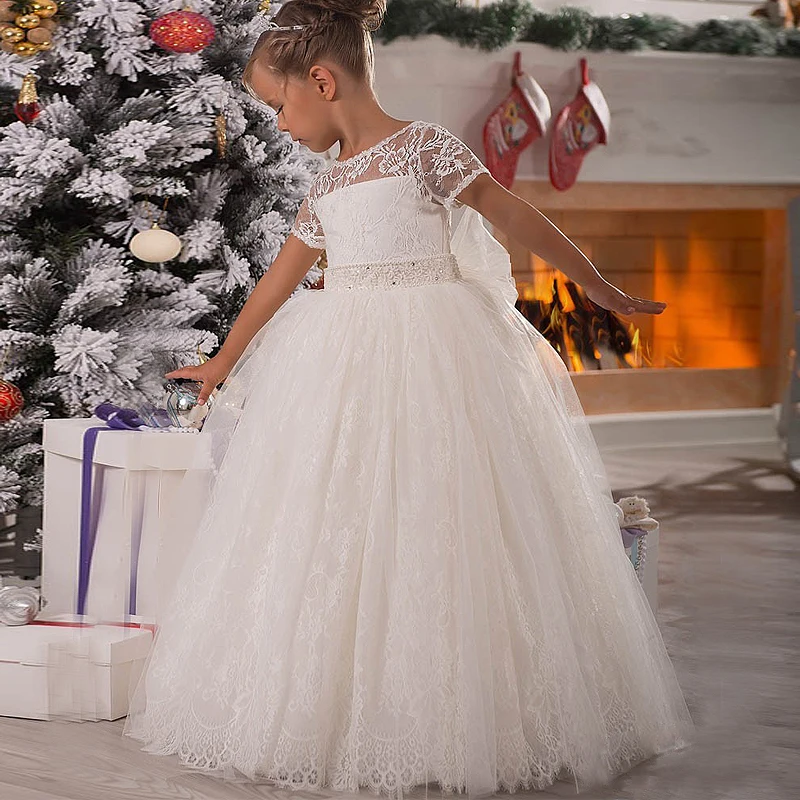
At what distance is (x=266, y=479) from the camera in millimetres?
1625

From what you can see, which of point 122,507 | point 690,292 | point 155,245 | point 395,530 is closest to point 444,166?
point 395,530

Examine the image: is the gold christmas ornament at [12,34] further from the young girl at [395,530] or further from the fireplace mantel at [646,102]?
the fireplace mantel at [646,102]

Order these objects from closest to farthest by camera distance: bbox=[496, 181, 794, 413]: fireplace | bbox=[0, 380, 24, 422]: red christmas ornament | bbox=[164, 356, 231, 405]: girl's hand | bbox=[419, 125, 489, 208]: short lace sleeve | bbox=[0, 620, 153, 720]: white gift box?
bbox=[419, 125, 489, 208]: short lace sleeve < bbox=[0, 620, 153, 720]: white gift box < bbox=[164, 356, 231, 405]: girl's hand < bbox=[0, 380, 24, 422]: red christmas ornament < bbox=[496, 181, 794, 413]: fireplace

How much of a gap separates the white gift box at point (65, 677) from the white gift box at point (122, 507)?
121 millimetres

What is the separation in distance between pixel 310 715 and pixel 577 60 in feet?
11.9

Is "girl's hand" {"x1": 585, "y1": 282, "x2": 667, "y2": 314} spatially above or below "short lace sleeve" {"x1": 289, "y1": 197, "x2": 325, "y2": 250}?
below

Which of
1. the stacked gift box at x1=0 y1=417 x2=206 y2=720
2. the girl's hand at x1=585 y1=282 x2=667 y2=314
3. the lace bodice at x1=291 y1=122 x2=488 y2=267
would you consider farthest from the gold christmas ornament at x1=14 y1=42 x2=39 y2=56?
the girl's hand at x1=585 y1=282 x2=667 y2=314

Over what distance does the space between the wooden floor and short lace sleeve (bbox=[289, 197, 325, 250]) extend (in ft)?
2.67

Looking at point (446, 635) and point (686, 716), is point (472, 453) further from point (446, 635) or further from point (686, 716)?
point (686, 716)

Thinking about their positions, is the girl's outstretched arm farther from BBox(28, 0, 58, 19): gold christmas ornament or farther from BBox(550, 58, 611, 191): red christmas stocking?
BBox(550, 58, 611, 191): red christmas stocking

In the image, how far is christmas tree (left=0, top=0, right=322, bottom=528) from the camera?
238 cm

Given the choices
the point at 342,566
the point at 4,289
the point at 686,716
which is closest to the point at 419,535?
the point at 342,566

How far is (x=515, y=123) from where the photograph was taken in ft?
14.5

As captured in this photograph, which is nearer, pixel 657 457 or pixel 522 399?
pixel 522 399
